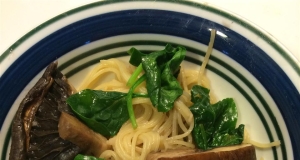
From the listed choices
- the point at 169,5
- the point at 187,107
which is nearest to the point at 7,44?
the point at 169,5

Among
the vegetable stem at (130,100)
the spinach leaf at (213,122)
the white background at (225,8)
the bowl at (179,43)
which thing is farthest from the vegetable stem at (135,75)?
the white background at (225,8)

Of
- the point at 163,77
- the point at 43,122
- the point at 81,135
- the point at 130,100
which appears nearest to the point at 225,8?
the point at 163,77

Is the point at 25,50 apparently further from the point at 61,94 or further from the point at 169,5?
the point at 169,5

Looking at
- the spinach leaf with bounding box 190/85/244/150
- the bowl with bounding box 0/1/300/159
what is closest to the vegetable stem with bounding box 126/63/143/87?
the bowl with bounding box 0/1/300/159

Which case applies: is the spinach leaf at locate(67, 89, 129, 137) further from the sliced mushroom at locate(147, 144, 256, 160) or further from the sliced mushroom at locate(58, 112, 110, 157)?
the sliced mushroom at locate(147, 144, 256, 160)

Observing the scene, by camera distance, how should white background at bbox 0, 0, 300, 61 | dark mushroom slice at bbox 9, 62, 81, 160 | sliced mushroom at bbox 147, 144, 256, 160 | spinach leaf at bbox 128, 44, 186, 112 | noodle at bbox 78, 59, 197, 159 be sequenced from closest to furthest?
sliced mushroom at bbox 147, 144, 256, 160 < dark mushroom slice at bbox 9, 62, 81, 160 < spinach leaf at bbox 128, 44, 186, 112 < noodle at bbox 78, 59, 197, 159 < white background at bbox 0, 0, 300, 61

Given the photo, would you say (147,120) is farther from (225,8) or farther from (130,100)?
(225,8)
